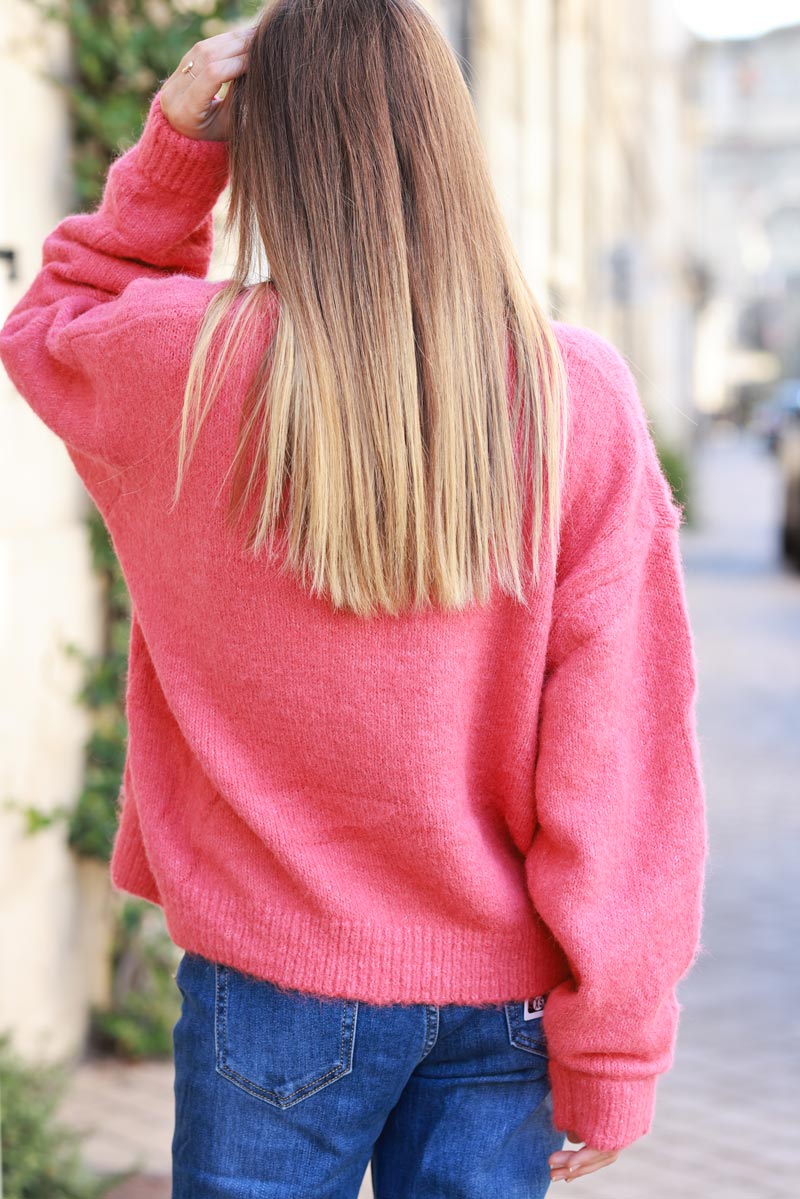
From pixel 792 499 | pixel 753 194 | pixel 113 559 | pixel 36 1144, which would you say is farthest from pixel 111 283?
pixel 753 194

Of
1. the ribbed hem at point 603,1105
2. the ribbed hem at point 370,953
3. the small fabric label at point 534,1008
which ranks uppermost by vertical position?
the ribbed hem at point 370,953

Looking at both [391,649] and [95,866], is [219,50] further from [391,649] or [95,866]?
[95,866]

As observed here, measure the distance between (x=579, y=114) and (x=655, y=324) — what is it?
11.1 meters

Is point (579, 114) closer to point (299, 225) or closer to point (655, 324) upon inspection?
point (655, 324)

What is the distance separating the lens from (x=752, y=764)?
721cm

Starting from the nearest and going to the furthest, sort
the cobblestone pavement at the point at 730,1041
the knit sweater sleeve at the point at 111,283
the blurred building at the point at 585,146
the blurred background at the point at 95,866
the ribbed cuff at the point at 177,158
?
the knit sweater sleeve at the point at 111,283 < the ribbed cuff at the point at 177,158 < the blurred background at the point at 95,866 < the cobblestone pavement at the point at 730,1041 < the blurred building at the point at 585,146

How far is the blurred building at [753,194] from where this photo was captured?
74.2 meters

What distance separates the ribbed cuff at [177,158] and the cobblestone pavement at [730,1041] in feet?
3.87

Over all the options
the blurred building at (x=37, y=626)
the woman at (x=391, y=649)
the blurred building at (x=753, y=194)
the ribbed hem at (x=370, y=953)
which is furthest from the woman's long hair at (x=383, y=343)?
the blurred building at (x=753, y=194)

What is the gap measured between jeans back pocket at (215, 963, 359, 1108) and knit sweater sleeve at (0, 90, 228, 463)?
550 mm

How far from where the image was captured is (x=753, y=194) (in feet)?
261

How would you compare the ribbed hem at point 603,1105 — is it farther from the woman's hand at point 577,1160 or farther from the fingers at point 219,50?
the fingers at point 219,50

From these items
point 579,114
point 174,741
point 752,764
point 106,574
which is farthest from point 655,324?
point 174,741

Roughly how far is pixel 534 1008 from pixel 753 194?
8345 cm
